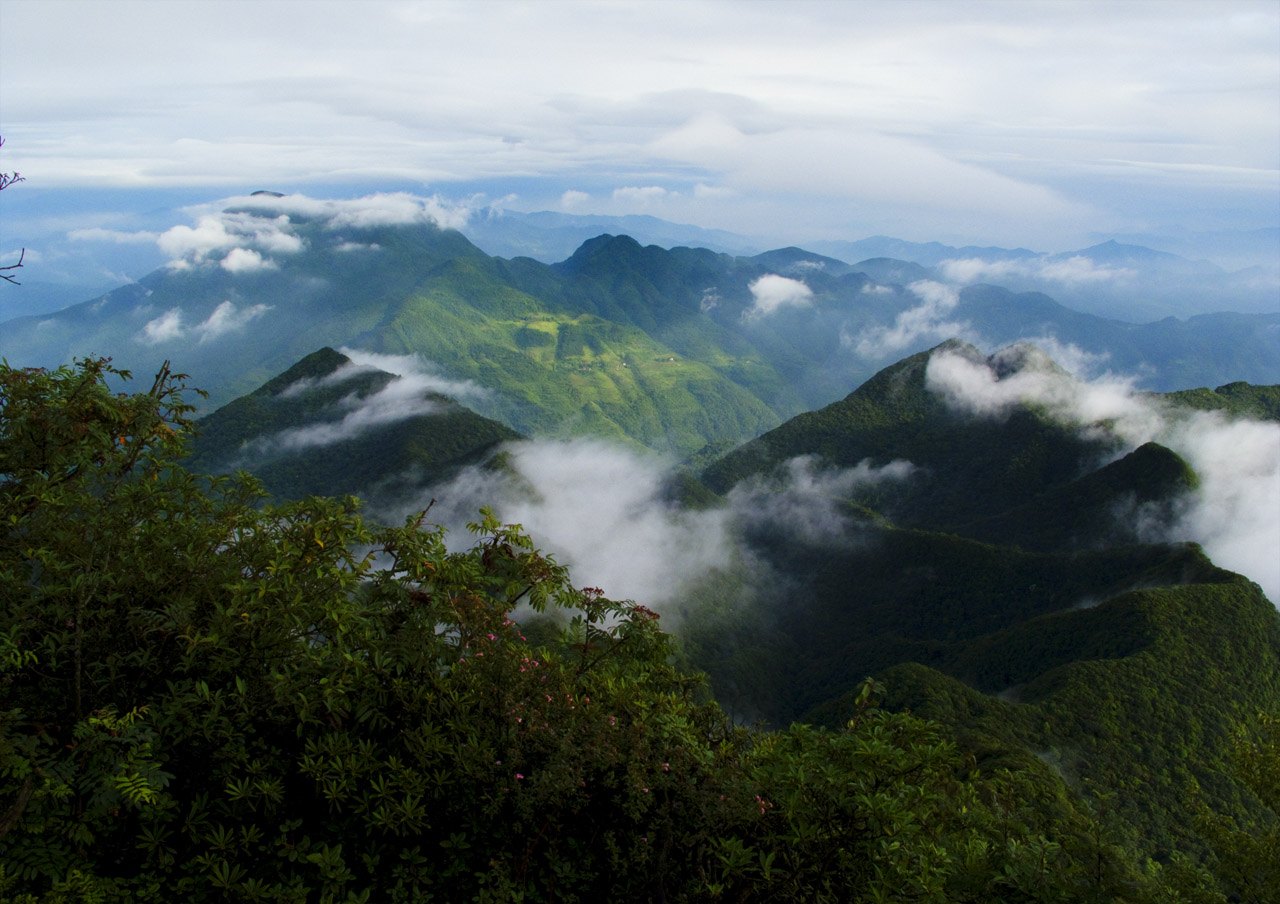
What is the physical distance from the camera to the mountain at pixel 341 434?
13512 cm

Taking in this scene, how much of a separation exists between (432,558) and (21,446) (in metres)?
5.38

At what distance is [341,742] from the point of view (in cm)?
746

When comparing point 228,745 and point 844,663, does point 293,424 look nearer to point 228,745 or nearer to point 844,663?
point 844,663

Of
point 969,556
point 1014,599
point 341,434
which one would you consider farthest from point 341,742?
point 341,434

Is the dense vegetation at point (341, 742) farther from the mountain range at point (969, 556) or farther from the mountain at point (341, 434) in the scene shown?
the mountain at point (341, 434)

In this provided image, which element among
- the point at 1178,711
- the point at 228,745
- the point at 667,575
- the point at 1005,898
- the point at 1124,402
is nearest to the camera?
the point at 228,745

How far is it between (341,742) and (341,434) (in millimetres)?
156897

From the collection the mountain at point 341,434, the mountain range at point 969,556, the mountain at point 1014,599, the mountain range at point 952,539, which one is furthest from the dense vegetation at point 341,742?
the mountain at point 341,434

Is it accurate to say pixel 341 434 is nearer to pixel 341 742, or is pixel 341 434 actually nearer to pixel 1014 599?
pixel 1014 599

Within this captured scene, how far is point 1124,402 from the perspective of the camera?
170625 mm

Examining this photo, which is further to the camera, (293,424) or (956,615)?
(293,424)

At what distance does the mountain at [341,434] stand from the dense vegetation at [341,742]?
12340 cm

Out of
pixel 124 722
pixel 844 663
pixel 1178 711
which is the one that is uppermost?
pixel 124 722

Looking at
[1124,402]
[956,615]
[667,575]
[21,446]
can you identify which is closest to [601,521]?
[667,575]
